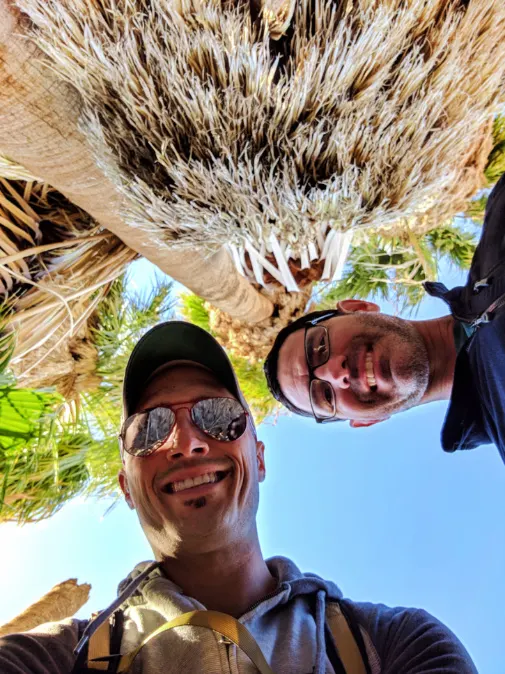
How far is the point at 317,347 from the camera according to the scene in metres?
2.02

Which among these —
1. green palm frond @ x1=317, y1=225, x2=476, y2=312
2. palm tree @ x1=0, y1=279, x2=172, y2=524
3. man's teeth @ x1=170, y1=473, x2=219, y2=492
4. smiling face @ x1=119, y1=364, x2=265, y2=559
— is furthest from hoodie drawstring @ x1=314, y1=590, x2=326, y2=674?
green palm frond @ x1=317, y1=225, x2=476, y2=312

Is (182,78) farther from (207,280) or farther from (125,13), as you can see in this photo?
(207,280)

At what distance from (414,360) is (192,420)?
31.7 inches

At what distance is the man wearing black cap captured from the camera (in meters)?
1.00

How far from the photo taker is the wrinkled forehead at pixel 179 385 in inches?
62.1

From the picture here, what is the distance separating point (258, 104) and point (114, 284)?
1818mm

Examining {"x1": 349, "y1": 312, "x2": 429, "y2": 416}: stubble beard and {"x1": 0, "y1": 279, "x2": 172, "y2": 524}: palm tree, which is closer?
{"x1": 349, "y1": 312, "x2": 429, "y2": 416}: stubble beard

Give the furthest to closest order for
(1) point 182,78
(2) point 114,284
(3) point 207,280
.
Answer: (2) point 114,284 → (3) point 207,280 → (1) point 182,78

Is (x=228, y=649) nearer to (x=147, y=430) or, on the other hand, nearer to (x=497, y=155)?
(x=147, y=430)

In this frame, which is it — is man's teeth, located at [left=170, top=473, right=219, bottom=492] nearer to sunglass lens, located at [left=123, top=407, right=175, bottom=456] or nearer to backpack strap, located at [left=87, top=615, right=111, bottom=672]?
sunglass lens, located at [left=123, top=407, right=175, bottom=456]

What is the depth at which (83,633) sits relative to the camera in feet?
3.51

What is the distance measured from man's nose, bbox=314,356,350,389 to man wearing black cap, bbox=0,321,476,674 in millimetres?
397

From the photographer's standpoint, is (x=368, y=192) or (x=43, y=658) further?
(x=368, y=192)

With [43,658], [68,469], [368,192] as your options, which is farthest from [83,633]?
[68,469]
